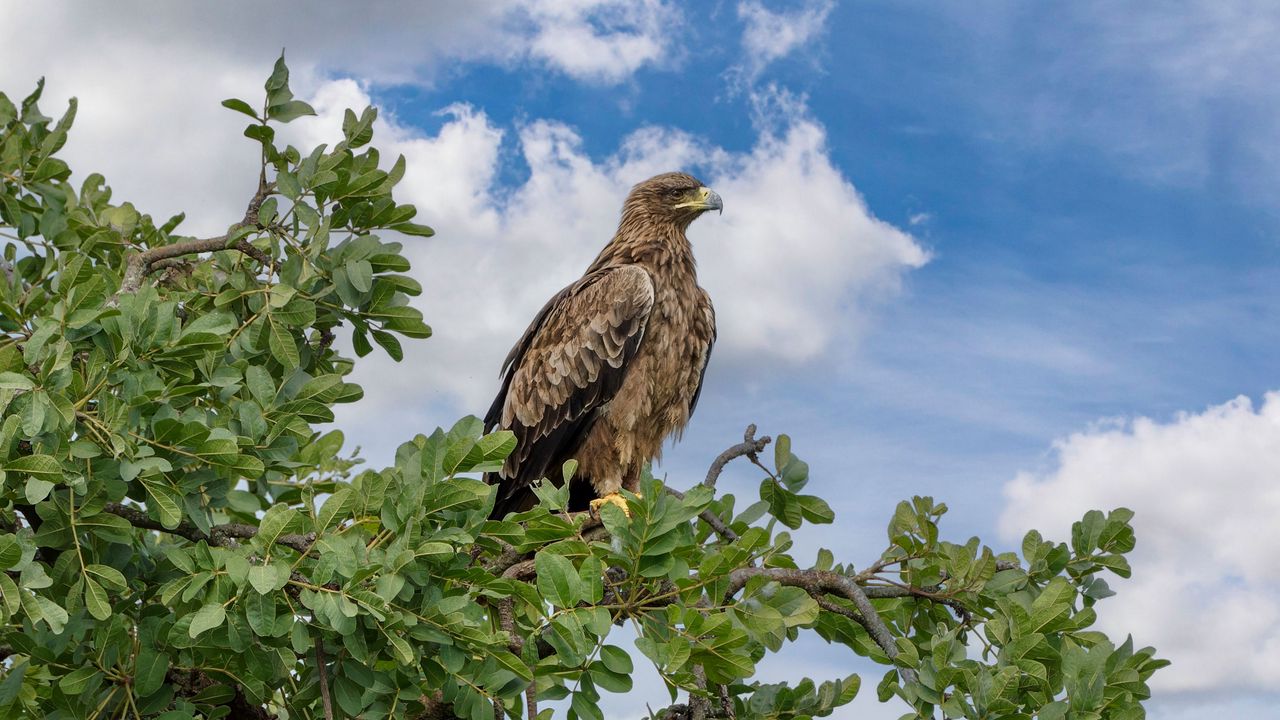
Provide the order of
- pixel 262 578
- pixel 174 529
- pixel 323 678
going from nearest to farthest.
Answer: pixel 262 578, pixel 323 678, pixel 174 529

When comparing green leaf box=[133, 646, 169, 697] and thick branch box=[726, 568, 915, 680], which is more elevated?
thick branch box=[726, 568, 915, 680]

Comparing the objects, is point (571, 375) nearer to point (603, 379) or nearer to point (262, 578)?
point (603, 379)

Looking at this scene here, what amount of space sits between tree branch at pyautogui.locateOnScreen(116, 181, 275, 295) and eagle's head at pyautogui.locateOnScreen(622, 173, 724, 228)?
336 centimetres

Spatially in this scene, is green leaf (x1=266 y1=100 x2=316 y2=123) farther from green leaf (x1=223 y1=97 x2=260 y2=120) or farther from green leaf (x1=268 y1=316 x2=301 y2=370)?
green leaf (x1=268 y1=316 x2=301 y2=370)

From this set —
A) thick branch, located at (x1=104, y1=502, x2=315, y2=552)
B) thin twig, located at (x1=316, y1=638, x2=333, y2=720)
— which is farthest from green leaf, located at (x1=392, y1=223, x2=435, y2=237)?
thin twig, located at (x1=316, y1=638, x2=333, y2=720)

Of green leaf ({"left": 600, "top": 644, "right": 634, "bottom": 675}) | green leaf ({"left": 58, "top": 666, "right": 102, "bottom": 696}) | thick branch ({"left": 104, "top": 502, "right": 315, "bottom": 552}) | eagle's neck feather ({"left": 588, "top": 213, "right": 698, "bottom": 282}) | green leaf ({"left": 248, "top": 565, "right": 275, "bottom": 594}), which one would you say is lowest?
green leaf ({"left": 58, "top": 666, "right": 102, "bottom": 696})

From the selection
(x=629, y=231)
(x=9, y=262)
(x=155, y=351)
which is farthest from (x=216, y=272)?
(x=629, y=231)

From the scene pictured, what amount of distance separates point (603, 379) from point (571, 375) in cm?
20

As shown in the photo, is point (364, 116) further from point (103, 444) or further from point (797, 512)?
point (797, 512)

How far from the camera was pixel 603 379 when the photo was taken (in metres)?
6.46

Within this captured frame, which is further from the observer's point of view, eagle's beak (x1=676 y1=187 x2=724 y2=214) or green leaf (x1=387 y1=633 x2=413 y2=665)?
eagle's beak (x1=676 y1=187 x2=724 y2=214)

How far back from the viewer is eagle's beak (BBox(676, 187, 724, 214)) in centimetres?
782

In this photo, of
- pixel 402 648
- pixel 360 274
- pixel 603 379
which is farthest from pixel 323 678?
pixel 603 379

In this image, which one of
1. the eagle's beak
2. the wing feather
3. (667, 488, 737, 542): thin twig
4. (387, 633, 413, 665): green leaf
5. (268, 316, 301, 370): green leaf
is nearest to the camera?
(387, 633, 413, 665): green leaf
